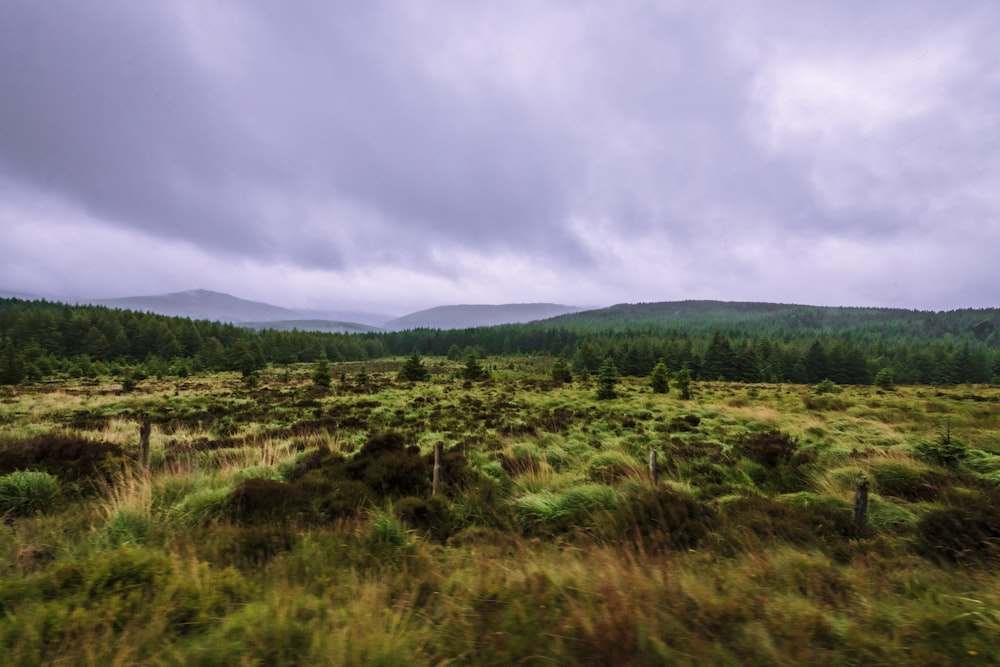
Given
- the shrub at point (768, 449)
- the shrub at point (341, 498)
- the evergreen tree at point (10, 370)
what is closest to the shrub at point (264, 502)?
the shrub at point (341, 498)

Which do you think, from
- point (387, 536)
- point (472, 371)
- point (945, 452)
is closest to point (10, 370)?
point (472, 371)

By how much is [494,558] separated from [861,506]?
4.77 meters

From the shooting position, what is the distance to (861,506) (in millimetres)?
4801

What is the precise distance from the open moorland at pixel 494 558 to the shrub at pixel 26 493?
23mm

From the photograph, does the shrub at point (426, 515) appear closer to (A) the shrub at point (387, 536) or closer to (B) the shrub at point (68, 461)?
(A) the shrub at point (387, 536)

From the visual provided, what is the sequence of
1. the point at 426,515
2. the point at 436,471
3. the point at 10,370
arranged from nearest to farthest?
the point at 426,515, the point at 436,471, the point at 10,370

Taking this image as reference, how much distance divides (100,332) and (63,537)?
100m

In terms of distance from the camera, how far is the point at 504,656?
2.48 metres

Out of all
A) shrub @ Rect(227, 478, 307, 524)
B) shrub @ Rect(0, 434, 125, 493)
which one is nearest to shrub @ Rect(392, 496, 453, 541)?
shrub @ Rect(227, 478, 307, 524)

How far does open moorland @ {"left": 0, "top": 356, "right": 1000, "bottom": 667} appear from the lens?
250cm

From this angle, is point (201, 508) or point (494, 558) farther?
point (201, 508)

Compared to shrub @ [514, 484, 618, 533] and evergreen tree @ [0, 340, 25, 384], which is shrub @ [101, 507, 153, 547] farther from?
evergreen tree @ [0, 340, 25, 384]

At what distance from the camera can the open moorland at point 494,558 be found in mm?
2504

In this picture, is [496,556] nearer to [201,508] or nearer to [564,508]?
[564,508]
